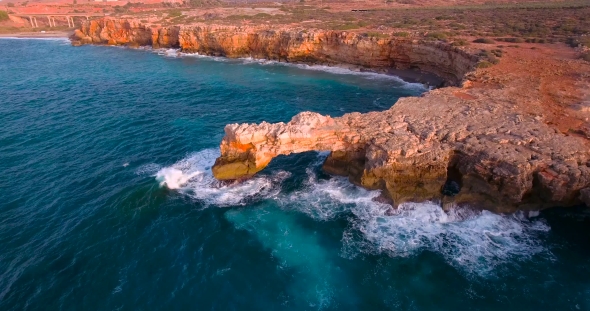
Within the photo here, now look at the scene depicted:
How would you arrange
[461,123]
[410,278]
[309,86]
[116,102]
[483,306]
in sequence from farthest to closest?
[309,86] → [116,102] → [461,123] → [410,278] → [483,306]

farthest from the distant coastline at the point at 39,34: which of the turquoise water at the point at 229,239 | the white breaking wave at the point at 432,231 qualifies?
the white breaking wave at the point at 432,231

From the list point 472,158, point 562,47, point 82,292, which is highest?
point 562,47

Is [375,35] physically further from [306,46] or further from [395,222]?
[395,222]

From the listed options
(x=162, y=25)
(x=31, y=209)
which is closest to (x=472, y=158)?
(x=31, y=209)

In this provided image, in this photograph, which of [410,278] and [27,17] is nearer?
[410,278]

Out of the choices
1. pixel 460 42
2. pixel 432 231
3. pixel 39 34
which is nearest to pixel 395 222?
pixel 432 231

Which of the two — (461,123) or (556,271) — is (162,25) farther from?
(556,271)
